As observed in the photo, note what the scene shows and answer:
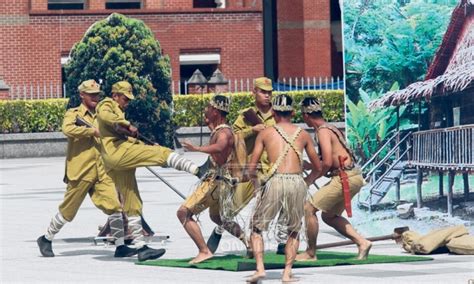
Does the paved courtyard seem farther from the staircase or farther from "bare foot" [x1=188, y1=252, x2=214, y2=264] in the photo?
the staircase

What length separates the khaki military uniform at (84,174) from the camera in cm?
1627

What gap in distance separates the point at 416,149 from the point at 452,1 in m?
1.74

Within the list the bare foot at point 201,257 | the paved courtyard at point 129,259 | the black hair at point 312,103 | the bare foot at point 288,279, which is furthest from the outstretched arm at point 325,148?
the bare foot at point 201,257

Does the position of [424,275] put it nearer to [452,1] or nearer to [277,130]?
[277,130]

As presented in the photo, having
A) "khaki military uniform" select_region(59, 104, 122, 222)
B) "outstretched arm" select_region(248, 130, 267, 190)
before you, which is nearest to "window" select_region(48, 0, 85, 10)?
"khaki military uniform" select_region(59, 104, 122, 222)

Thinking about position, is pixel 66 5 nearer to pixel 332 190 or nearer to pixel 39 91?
pixel 39 91

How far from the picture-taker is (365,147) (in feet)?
56.7

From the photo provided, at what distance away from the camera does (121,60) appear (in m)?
35.5

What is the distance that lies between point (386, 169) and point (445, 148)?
2.44 feet

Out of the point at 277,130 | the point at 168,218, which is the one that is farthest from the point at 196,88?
the point at 277,130

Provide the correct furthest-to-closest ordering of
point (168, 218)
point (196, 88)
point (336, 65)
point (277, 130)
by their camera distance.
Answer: point (336, 65) → point (196, 88) → point (168, 218) → point (277, 130)

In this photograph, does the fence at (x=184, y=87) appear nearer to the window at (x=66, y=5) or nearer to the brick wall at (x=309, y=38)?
the brick wall at (x=309, y=38)

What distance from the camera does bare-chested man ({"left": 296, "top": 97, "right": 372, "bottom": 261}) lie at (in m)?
15.0

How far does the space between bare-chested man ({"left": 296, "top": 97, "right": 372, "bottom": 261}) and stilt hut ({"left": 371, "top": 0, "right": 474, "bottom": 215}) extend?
1.94m
